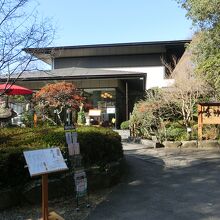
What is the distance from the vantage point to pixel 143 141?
1666 centimetres

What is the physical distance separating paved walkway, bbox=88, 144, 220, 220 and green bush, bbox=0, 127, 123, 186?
79 cm

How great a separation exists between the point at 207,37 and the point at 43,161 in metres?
10.4

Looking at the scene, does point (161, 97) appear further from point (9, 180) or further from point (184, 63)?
point (9, 180)

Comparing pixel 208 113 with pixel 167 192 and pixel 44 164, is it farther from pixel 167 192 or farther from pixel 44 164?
pixel 44 164

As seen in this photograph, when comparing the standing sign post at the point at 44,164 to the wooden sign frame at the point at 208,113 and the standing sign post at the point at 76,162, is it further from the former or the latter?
the wooden sign frame at the point at 208,113

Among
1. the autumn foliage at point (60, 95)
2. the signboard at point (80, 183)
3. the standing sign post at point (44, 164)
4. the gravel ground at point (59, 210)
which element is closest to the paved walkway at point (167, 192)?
the gravel ground at point (59, 210)

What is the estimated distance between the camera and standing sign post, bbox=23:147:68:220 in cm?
545

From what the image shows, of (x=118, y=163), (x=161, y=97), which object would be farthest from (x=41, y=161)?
(x=161, y=97)

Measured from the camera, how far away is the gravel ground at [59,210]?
250 inches

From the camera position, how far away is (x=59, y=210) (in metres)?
6.68

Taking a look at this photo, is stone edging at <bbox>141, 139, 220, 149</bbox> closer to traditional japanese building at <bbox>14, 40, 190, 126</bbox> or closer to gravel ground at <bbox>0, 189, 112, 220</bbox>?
gravel ground at <bbox>0, 189, 112, 220</bbox>

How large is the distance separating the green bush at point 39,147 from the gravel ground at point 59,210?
1.59ft

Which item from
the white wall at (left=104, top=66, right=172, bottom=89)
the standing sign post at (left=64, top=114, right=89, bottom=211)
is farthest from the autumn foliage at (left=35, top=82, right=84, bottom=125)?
the standing sign post at (left=64, top=114, right=89, bottom=211)

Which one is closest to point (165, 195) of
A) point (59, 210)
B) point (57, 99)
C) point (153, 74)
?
point (59, 210)
